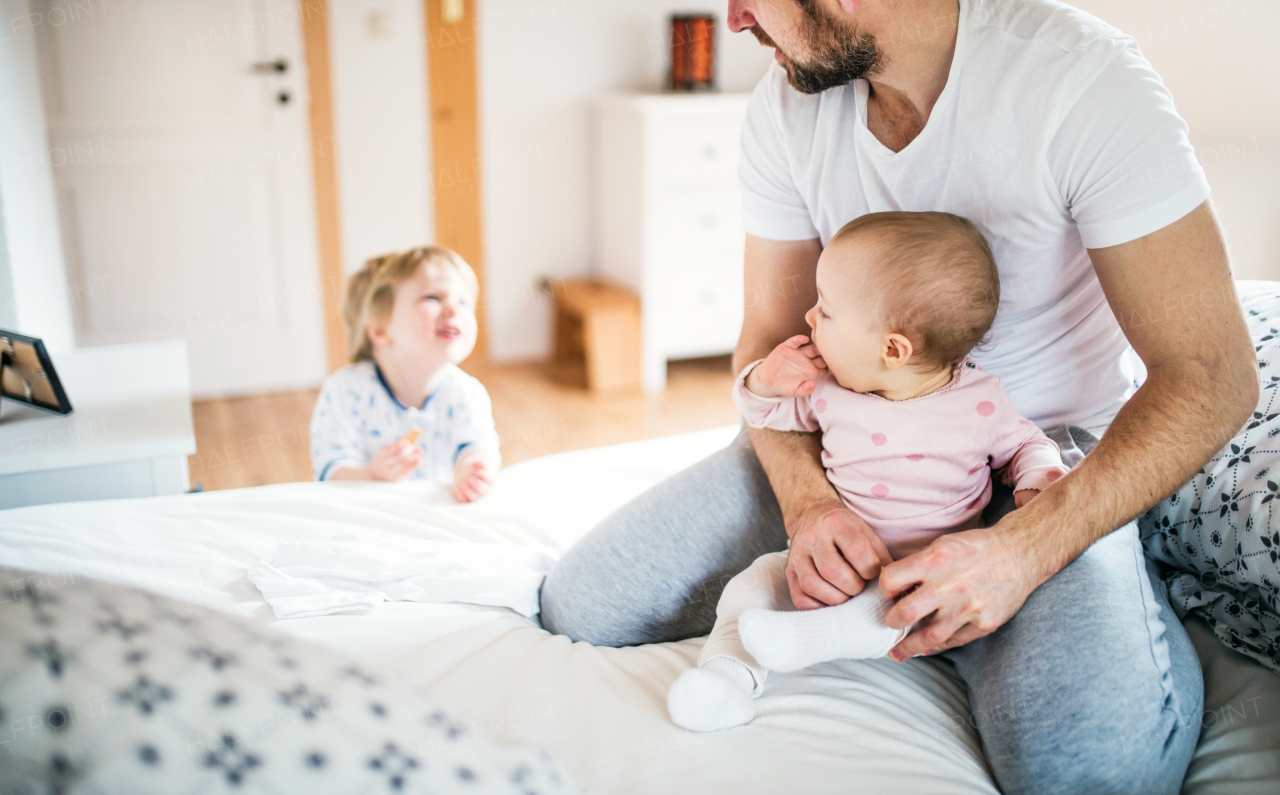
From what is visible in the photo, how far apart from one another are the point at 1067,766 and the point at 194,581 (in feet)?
3.17

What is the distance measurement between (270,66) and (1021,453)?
8.90 feet

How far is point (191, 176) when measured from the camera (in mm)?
2916

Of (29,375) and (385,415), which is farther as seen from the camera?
(385,415)

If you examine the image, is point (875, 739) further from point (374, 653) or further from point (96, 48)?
point (96, 48)

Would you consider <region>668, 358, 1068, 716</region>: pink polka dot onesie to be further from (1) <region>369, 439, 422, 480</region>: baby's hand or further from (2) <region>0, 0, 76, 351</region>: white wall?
(2) <region>0, 0, 76, 351</region>: white wall

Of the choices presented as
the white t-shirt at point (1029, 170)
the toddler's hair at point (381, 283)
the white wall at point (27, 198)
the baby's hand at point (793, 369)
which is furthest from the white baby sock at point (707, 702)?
the white wall at point (27, 198)

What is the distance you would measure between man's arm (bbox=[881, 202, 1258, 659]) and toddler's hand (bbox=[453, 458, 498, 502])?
695 mm

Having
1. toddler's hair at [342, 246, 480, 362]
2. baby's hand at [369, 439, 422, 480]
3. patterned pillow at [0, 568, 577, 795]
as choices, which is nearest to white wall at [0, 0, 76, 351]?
toddler's hair at [342, 246, 480, 362]

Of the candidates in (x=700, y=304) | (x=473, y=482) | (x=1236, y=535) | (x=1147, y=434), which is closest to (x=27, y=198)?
(x=473, y=482)

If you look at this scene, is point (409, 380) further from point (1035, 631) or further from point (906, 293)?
point (1035, 631)

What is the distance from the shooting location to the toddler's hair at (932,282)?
97 cm

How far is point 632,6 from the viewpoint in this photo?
3.29 meters

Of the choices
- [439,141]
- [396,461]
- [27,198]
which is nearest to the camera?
[396,461]

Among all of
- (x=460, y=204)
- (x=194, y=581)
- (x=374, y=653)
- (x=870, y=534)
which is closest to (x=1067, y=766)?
(x=870, y=534)
